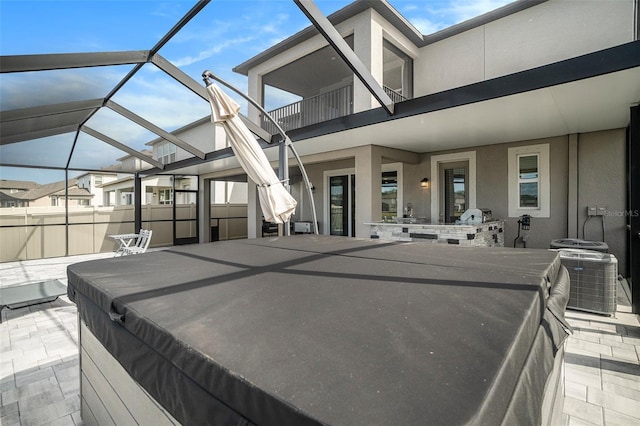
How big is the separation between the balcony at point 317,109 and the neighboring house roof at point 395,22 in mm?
1374

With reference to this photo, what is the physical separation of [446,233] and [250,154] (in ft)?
11.7

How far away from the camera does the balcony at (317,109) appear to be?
798 centimetres

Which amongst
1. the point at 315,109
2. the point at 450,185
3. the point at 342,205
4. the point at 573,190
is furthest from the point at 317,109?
the point at 573,190

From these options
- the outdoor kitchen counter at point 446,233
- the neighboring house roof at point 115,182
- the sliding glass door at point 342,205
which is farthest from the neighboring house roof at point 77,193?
the outdoor kitchen counter at point 446,233

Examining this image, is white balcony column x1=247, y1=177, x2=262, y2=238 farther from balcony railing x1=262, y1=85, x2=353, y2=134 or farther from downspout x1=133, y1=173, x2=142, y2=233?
downspout x1=133, y1=173, x2=142, y2=233

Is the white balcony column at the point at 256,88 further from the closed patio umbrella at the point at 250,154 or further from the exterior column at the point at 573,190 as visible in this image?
the exterior column at the point at 573,190

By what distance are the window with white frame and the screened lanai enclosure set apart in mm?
5465

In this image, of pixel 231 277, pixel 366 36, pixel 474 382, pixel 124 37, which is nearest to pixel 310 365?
pixel 474 382

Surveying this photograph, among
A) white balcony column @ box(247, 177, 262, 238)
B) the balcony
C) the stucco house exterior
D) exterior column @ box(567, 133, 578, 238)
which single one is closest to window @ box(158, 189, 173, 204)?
white balcony column @ box(247, 177, 262, 238)

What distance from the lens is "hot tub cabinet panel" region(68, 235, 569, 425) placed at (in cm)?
70

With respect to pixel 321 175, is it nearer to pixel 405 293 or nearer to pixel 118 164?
pixel 118 164

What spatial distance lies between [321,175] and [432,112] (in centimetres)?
561

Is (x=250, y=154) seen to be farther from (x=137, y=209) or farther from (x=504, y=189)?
(x=137, y=209)

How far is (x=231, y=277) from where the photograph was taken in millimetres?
1863
